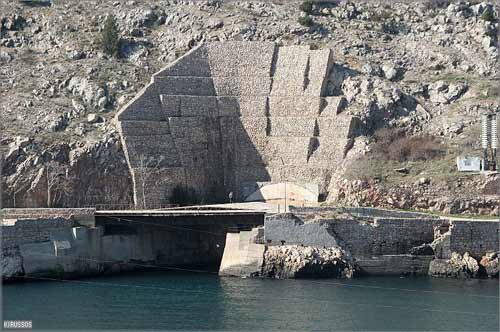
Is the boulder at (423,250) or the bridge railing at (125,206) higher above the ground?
the bridge railing at (125,206)

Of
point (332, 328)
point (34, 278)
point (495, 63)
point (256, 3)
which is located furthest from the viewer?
point (256, 3)

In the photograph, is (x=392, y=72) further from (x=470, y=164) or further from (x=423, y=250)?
(x=423, y=250)

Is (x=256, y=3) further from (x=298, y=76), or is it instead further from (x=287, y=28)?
(x=298, y=76)

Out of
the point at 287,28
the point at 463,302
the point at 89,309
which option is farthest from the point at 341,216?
the point at 287,28

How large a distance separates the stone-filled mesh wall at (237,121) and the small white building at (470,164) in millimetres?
8050

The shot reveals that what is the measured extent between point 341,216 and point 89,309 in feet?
56.5

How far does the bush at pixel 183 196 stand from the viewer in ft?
292

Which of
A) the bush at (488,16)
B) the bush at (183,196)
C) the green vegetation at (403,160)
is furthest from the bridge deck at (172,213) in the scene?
the bush at (488,16)

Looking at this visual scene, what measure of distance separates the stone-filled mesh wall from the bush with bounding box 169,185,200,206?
1.19 feet

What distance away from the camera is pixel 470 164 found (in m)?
85.5

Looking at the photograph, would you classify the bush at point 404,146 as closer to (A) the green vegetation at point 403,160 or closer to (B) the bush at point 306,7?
(A) the green vegetation at point 403,160

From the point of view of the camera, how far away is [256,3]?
10581 centimetres

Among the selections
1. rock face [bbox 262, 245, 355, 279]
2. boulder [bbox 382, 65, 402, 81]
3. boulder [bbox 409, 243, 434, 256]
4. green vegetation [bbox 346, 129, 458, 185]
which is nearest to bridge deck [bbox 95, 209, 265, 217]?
rock face [bbox 262, 245, 355, 279]

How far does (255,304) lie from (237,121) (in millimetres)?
27612
